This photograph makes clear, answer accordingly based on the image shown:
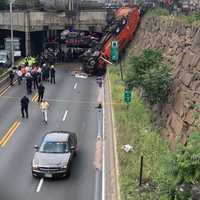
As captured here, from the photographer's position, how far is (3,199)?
20203 millimetres

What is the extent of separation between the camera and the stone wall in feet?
76.6

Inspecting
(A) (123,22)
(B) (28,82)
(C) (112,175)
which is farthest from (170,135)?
(A) (123,22)

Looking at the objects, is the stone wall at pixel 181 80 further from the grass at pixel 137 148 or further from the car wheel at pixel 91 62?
the car wheel at pixel 91 62

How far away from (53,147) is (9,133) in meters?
5.94

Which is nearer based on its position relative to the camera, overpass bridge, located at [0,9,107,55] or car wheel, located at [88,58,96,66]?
car wheel, located at [88,58,96,66]

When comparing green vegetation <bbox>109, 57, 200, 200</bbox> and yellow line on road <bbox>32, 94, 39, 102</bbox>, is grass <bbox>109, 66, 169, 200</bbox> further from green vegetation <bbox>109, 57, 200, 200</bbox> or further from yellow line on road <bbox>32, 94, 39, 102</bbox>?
yellow line on road <bbox>32, 94, 39, 102</bbox>

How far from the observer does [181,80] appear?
87.8 feet

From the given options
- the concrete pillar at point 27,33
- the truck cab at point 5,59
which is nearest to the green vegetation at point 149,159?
the truck cab at point 5,59

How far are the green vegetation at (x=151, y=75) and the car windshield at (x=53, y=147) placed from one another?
613 centimetres

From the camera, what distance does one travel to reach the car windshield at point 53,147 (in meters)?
23.2

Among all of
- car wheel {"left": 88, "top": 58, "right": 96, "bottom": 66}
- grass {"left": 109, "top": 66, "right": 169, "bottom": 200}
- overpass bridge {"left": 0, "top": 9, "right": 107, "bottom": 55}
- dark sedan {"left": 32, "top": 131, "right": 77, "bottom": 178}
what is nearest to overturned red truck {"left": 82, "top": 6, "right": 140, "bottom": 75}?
car wheel {"left": 88, "top": 58, "right": 96, "bottom": 66}

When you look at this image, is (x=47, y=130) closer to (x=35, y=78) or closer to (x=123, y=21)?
(x=35, y=78)

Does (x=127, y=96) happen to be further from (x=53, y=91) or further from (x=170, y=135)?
(x=53, y=91)

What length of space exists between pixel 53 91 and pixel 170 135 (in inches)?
681
